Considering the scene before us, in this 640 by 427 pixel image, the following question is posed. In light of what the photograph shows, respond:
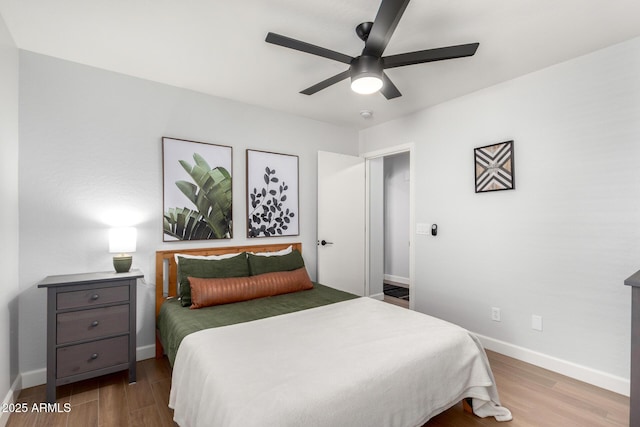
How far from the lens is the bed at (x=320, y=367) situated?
1296 millimetres

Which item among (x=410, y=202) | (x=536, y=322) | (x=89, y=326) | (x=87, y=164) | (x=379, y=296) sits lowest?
(x=379, y=296)

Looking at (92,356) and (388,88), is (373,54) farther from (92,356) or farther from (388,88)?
(92,356)

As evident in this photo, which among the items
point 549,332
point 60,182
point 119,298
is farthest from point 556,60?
point 60,182

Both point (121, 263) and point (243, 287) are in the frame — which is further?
point (243, 287)

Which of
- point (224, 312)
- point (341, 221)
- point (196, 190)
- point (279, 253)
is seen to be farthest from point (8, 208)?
point (341, 221)

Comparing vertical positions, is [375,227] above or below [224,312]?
above

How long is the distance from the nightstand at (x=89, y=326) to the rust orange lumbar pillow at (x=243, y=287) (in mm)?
478

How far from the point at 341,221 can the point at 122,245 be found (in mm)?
2461

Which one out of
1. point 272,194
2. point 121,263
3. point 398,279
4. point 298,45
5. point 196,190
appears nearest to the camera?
point 298,45

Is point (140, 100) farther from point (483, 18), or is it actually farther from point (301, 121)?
point (483, 18)

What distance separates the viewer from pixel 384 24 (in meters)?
1.59

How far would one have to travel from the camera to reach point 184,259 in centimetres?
278

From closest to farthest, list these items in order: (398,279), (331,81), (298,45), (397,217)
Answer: (298,45)
(331,81)
(398,279)
(397,217)

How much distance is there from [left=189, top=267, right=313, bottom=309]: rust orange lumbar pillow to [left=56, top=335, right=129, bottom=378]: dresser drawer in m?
0.59
